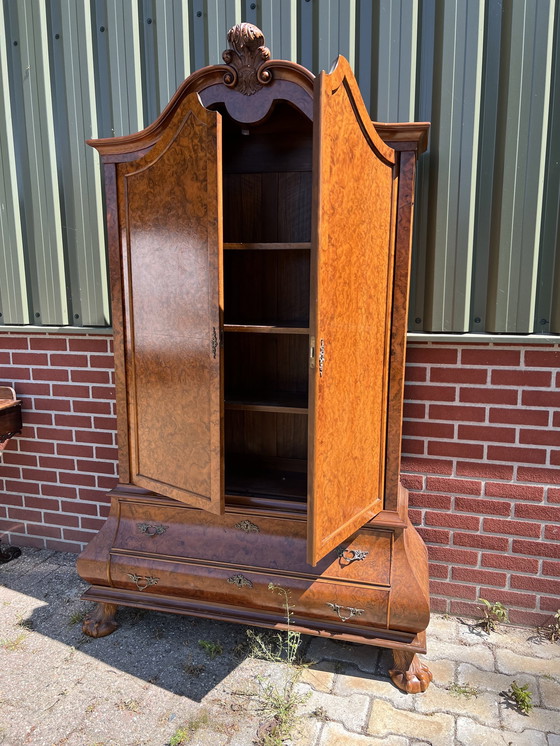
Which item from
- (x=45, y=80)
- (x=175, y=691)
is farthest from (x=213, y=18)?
(x=175, y=691)

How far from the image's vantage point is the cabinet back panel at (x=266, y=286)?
2.62 metres

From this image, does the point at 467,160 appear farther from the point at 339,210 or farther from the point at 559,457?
the point at 559,457

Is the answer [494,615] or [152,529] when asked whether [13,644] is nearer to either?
[152,529]

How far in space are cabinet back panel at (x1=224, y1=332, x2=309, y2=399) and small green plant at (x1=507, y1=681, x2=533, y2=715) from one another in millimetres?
1579

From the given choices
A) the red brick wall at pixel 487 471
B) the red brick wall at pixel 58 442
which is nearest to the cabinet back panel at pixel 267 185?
the red brick wall at pixel 487 471

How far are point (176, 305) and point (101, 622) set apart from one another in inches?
63.7

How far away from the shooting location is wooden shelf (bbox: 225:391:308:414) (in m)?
2.12

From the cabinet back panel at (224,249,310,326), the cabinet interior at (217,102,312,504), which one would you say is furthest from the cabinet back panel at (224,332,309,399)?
the cabinet back panel at (224,249,310,326)

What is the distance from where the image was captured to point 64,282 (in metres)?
2.98

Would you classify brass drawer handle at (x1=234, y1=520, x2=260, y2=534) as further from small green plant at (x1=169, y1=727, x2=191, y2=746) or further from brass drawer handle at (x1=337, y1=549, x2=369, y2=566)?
small green plant at (x1=169, y1=727, x2=191, y2=746)

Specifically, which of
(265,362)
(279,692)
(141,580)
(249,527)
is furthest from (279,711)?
(265,362)

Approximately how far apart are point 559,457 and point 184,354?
1815 mm

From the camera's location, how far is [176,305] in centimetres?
211

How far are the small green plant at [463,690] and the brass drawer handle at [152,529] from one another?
1.42 meters
